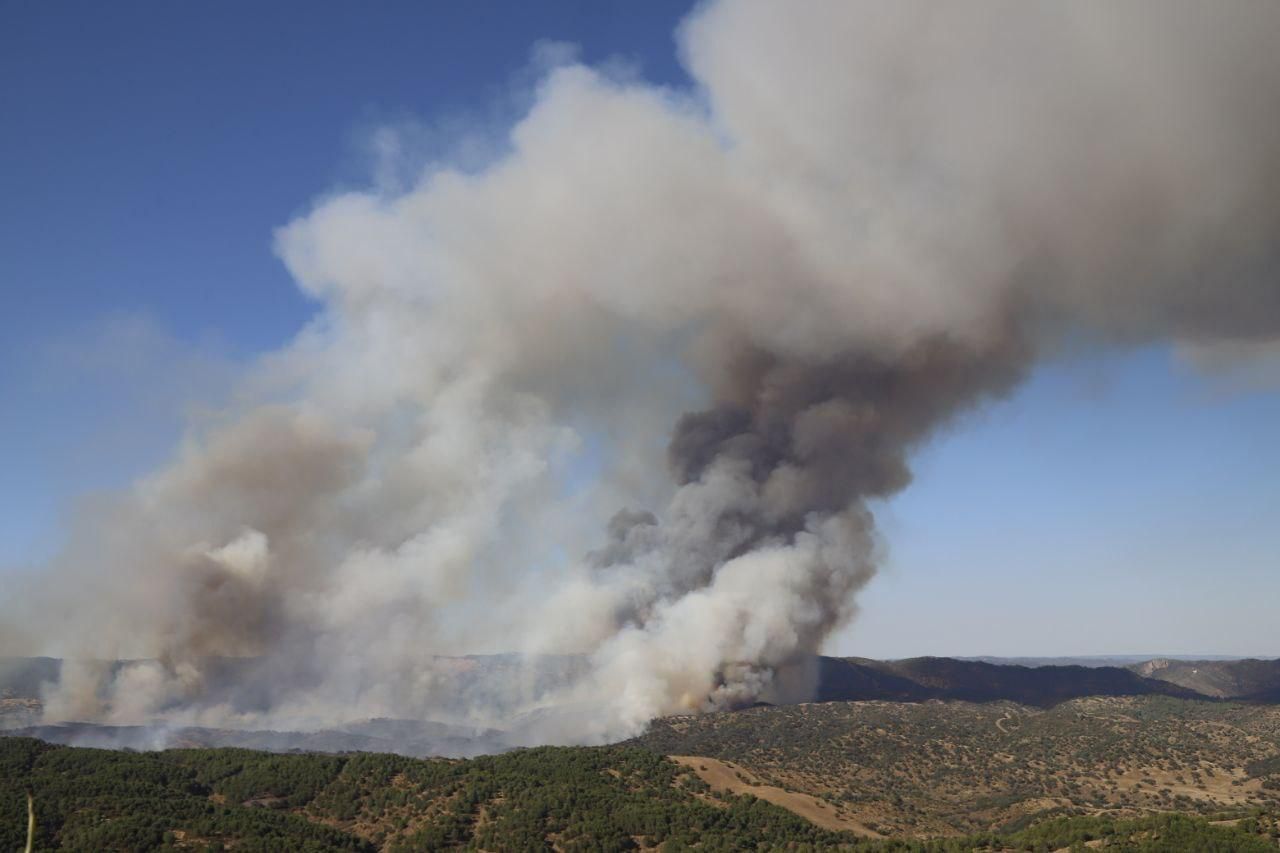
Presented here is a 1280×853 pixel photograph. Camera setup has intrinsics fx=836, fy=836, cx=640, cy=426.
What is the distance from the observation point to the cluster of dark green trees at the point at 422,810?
146 feet

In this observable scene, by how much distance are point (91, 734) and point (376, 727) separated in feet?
117

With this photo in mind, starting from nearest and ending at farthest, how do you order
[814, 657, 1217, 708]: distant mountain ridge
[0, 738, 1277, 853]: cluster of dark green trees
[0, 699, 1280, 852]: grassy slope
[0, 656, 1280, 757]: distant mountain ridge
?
[0, 738, 1277, 853]: cluster of dark green trees, [0, 699, 1280, 852]: grassy slope, [0, 656, 1280, 757]: distant mountain ridge, [814, 657, 1217, 708]: distant mountain ridge

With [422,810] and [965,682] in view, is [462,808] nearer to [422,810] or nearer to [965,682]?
[422,810]

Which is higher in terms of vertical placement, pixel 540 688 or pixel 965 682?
pixel 540 688

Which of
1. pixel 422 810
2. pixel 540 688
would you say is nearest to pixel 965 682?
pixel 540 688

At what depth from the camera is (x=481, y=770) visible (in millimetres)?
60062

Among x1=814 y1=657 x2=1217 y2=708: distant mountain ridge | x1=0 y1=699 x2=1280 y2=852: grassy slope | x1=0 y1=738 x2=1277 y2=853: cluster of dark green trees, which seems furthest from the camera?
x1=814 y1=657 x2=1217 y2=708: distant mountain ridge

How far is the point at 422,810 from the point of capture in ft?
178

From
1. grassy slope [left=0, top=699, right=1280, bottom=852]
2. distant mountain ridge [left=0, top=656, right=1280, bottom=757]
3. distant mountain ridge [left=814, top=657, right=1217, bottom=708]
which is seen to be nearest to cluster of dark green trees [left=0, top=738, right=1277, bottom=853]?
grassy slope [left=0, top=699, right=1280, bottom=852]

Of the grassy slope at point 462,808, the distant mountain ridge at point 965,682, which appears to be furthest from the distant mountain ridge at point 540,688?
the grassy slope at point 462,808

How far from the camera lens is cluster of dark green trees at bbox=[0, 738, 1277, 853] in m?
44.6

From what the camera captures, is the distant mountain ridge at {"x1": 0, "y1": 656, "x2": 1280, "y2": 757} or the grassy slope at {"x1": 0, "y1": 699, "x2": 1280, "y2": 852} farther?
the distant mountain ridge at {"x1": 0, "y1": 656, "x2": 1280, "y2": 757}

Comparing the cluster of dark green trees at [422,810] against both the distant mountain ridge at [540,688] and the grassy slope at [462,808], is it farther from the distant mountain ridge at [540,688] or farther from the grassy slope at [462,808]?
the distant mountain ridge at [540,688]

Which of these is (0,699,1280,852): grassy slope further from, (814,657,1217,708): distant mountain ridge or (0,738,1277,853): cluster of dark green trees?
(814,657,1217,708): distant mountain ridge
